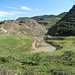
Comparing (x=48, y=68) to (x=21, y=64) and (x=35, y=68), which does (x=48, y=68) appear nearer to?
(x=35, y=68)

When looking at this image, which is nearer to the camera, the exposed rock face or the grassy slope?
the grassy slope

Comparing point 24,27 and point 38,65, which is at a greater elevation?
point 24,27

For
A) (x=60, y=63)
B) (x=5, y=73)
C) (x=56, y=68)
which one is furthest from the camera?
(x=60, y=63)

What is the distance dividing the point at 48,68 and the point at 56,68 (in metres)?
1.19

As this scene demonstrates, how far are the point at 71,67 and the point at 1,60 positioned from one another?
508 inches

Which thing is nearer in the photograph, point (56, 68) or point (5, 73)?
point (5, 73)

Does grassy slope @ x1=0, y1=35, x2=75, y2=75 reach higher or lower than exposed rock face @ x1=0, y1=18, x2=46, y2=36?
lower

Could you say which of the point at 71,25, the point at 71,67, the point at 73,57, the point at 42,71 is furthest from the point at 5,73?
the point at 71,25

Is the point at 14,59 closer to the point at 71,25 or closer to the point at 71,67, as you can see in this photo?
the point at 71,67

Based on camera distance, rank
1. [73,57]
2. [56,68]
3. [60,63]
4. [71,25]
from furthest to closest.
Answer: [71,25] → [73,57] → [60,63] → [56,68]

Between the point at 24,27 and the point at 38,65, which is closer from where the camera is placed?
the point at 38,65

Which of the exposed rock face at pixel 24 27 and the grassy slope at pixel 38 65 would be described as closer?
the grassy slope at pixel 38 65

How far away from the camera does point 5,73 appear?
32.2 meters

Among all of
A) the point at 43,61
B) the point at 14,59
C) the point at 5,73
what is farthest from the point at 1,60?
the point at 5,73
